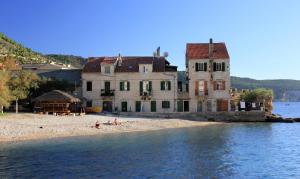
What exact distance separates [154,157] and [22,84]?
29.2 m

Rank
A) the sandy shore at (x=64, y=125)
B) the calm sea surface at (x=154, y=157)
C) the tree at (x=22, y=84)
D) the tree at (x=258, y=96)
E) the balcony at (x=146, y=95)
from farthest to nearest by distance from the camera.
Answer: the tree at (x=258, y=96) → the balcony at (x=146, y=95) → the tree at (x=22, y=84) → the sandy shore at (x=64, y=125) → the calm sea surface at (x=154, y=157)

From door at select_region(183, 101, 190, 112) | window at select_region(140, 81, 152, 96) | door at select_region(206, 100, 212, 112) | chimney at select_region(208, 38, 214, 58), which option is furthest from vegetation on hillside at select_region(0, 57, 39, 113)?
chimney at select_region(208, 38, 214, 58)

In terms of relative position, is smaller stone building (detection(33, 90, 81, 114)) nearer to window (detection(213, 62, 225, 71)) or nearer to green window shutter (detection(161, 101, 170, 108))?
green window shutter (detection(161, 101, 170, 108))

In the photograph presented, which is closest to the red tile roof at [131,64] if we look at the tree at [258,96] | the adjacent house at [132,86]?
the adjacent house at [132,86]

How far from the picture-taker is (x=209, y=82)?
→ 57.0 meters

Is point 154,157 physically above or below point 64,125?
below

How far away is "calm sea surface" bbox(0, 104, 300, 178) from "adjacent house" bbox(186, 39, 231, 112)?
18324 millimetres

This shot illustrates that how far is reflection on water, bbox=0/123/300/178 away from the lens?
853 inches

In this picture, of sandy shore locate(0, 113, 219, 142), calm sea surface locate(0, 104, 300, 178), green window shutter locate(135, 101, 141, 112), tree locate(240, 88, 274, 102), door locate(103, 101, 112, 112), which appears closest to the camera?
calm sea surface locate(0, 104, 300, 178)

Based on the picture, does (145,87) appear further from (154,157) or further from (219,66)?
(154,157)

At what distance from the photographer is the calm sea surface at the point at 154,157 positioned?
70.9 ft

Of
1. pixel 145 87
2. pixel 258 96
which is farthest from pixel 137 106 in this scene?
pixel 258 96

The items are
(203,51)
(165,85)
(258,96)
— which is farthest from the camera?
(258,96)

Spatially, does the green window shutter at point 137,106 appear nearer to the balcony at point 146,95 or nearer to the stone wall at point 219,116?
the balcony at point 146,95
